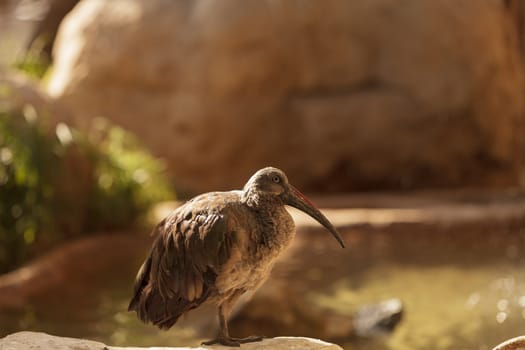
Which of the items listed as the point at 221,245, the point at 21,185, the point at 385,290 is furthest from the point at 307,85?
the point at 221,245

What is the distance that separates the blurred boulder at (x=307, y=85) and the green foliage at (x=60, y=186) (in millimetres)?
2424

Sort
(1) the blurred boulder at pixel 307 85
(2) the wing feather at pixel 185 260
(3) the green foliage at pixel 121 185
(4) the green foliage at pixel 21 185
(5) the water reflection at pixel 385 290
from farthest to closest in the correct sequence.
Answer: (1) the blurred boulder at pixel 307 85
(3) the green foliage at pixel 121 185
(4) the green foliage at pixel 21 185
(5) the water reflection at pixel 385 290
(2) the wing feather at pixel 185 260

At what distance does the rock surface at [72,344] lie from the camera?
123 inches

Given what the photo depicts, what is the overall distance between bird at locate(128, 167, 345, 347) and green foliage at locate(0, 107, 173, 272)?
4183 mm

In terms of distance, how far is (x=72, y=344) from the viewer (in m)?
3.21

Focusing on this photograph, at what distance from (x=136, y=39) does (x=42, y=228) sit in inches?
183

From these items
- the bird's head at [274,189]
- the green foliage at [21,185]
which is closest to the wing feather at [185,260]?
the bird's head at [274,189]

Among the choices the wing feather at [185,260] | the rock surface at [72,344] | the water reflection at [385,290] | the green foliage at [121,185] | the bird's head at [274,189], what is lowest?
the water reflection at [385,290]

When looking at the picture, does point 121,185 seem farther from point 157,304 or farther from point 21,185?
point 157,304

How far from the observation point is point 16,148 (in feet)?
24.2

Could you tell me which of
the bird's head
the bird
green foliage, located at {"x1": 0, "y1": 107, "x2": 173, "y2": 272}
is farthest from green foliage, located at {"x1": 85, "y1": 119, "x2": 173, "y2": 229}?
the bird's head

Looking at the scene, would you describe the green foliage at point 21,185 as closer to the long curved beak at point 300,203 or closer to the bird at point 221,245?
the bird at point 221,245

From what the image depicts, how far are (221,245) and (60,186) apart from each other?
4928 millimetres

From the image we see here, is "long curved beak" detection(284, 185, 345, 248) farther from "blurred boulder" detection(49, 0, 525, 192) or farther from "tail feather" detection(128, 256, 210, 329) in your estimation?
"blurred boulder" detection(49, 0, 525, 192)
